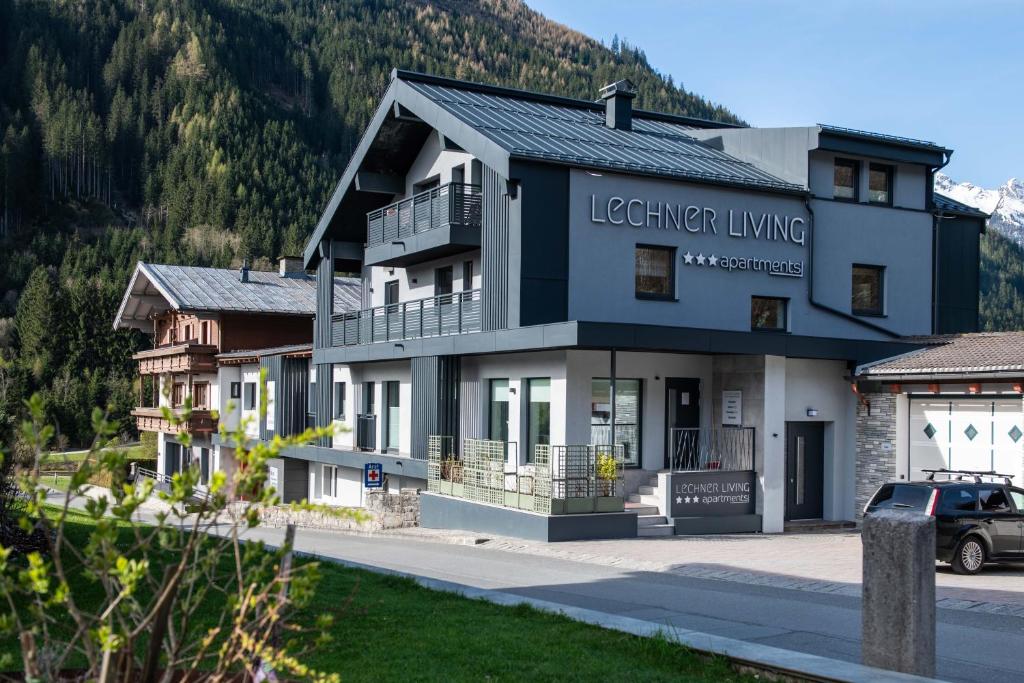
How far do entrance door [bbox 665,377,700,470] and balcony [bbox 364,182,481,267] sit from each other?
5.88m

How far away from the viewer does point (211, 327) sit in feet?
157

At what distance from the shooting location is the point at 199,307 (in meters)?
45.9

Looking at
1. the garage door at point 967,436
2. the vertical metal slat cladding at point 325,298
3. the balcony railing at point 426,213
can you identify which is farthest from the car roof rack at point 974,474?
the vertical metal slat cladding at point 325,298

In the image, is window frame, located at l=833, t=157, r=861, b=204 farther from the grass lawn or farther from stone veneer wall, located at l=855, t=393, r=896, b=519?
the grass lawn

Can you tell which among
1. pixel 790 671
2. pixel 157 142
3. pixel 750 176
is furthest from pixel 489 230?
pixel 157 142

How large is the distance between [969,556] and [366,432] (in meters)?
20.3

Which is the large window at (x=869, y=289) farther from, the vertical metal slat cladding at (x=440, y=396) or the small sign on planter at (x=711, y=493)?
the vertical metal slat cladding at (x=440, y=396)

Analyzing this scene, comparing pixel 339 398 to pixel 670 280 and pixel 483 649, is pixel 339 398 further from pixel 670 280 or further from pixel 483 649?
pixel 483 649

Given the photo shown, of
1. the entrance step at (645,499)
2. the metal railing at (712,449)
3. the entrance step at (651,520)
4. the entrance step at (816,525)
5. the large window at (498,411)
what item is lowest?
the entrance step at (816,525)

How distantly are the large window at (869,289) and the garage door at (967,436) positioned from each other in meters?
5.09

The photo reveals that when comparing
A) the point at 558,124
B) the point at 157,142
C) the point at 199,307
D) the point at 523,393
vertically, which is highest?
the point at 157,142

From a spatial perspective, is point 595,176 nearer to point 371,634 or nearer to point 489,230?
point 489,230

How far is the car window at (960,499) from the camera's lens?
1739 centimetres

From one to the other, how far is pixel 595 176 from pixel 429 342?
609 cm
